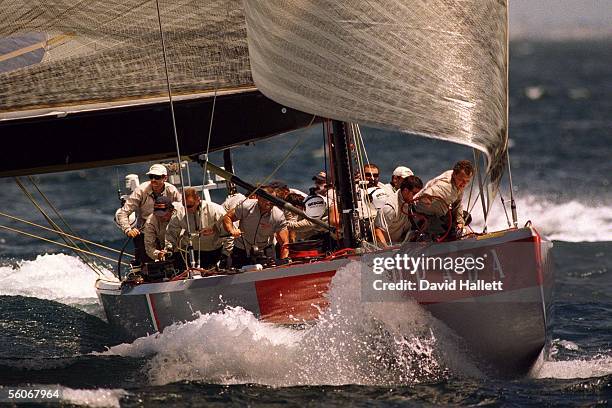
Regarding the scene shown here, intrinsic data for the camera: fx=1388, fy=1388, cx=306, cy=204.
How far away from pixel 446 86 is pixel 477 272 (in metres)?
1.58

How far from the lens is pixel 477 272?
38.0ft

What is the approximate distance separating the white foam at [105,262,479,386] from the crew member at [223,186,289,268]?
1420 mm

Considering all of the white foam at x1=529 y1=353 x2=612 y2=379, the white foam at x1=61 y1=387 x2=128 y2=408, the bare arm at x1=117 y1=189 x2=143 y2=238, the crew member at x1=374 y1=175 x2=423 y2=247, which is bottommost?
the white foam at x1=529 y1=353 x2=612 y2=379

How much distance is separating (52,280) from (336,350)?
23.2 feet

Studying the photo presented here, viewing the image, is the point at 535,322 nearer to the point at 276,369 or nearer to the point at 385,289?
the point at 385,289

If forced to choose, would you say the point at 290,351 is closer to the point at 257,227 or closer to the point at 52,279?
the point at 257,227

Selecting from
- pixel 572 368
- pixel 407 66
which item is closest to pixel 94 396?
pixel 407 66

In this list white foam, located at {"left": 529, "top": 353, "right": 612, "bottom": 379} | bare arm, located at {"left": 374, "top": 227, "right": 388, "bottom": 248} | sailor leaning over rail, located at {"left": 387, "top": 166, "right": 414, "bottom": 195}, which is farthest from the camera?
sailor leaning over rail, located at {"left": 387, "top": 166, "right": 414, "bottom": 195}

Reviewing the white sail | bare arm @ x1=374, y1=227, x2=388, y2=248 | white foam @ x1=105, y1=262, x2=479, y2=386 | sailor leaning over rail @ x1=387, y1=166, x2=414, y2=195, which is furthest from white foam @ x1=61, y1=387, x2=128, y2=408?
sailor leaning over rail @ x1=387, y1=166, x2=414, y2=195

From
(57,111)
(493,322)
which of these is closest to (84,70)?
(57,111)

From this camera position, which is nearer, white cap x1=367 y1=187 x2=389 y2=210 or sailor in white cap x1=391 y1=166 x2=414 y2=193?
white cap x1=367 y1=187 x2=389 y2=210

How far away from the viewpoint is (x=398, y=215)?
1281 centimetres

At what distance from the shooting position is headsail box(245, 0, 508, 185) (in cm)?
1126

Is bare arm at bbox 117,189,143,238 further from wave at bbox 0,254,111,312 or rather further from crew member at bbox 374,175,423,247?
crew member at bbox 374,175,423,247
